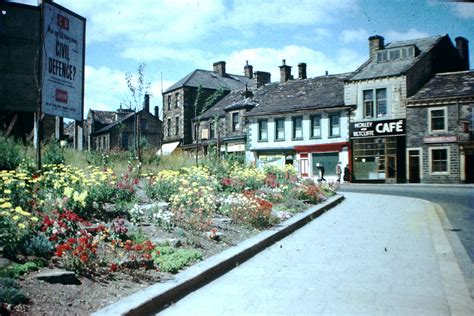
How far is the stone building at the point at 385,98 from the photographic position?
29.6m

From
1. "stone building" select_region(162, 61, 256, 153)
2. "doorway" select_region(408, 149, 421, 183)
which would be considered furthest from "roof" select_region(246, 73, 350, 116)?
"doorway" select_region(408, 149, 421, 183)

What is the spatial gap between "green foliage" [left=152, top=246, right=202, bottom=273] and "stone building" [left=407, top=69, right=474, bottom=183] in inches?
1031

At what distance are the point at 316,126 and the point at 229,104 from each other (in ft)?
38.1

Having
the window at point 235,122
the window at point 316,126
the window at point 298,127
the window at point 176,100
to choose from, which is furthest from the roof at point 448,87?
the window at point 176,100

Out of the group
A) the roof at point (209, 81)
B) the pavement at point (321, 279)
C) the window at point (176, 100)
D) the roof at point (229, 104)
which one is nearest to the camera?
the pavement at point (321, 279)

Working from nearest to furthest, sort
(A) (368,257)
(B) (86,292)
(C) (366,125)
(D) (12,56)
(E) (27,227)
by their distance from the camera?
(B) (86,292) < (E) (27,227) < (A) (368,257) < (D) (12,56) < (C) (366,125)

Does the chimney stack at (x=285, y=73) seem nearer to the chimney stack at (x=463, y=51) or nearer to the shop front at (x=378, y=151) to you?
the shop front at (x=378, y=151)

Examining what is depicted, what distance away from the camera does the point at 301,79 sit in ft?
128

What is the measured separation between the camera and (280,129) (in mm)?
36562

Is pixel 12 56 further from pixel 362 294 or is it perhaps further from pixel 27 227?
pixel 362 294

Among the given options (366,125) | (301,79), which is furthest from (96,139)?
(366,125)

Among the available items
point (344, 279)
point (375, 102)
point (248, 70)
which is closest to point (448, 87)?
point (375, 102)

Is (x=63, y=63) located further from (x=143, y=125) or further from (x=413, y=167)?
(x=143, y=125)

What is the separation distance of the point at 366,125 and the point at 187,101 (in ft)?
73.3
